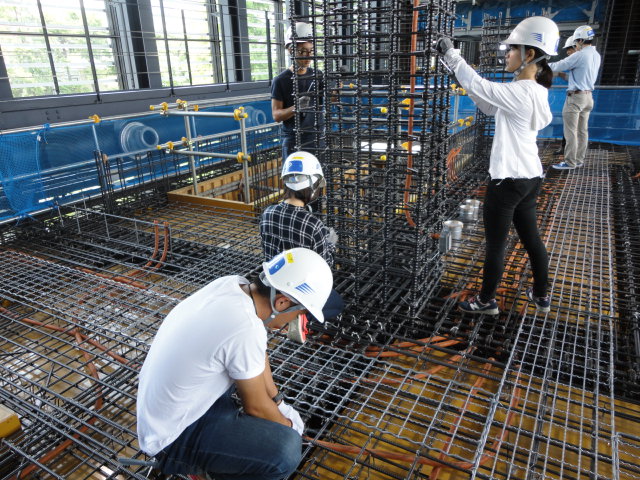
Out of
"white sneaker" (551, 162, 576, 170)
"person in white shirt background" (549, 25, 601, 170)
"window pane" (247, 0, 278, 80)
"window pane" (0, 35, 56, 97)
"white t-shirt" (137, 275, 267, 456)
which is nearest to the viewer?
"white t-shirt" (137, 275, 267, 456)

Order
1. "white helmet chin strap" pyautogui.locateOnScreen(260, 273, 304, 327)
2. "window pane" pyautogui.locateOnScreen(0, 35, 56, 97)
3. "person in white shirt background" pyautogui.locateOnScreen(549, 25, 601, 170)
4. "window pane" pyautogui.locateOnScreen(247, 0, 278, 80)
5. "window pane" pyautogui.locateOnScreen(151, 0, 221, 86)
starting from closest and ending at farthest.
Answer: "white helmet chin strap" pyautogui.locateOnScreen(260, 273, 304, 327)
"person in white shirt background" pyautogui.locateOnScreen(549, 25, 601, 170)
"window pane" pyautogui.locateOnScreen(0, 35, 56, 97)
"window pane" pyautogui.locateOnScreen(151, 0, 221, 86)
"window pane" pyautogui.locateOnScreen(247, 0, 278, 80)

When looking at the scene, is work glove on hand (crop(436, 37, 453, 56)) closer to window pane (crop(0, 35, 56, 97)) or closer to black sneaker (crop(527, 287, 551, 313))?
black sneaker (crop(527, 287, 551, 313))

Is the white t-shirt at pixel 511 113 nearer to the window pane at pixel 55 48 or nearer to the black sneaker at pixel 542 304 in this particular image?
the black sneaker at pixel 542 304

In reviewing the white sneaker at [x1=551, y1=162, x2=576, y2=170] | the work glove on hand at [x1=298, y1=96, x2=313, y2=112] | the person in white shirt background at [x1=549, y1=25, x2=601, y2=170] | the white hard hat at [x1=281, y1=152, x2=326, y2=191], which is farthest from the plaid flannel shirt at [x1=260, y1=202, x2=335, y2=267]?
the white sneaker at [x1=551, y1=162, x2=576, y2=170]

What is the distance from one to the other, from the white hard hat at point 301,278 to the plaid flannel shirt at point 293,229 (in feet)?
2.68

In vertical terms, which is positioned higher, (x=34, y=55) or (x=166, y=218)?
(x=34, y=55)

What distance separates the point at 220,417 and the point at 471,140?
6459mm

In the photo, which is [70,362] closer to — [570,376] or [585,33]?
[570,376]

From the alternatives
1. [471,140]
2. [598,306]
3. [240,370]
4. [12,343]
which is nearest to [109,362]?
[12,343]

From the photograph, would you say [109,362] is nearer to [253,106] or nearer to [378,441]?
[378,441]

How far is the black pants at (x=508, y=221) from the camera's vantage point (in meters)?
2.71

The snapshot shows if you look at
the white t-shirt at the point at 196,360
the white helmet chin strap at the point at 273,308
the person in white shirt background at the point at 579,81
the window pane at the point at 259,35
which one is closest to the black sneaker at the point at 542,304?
the white helmet chin strap at the point at 273,308

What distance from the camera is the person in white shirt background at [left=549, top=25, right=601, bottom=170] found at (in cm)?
568

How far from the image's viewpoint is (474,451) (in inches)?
83.4
